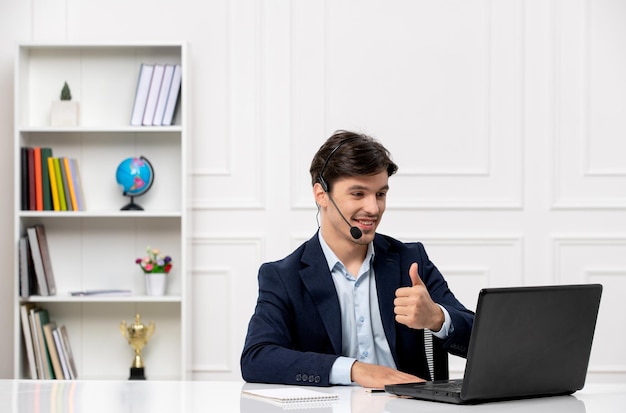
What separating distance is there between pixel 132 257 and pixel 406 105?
1.47m

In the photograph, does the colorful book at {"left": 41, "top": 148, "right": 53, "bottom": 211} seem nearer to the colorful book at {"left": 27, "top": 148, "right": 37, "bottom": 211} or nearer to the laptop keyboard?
the colorful book at {"left": 27, "top": 148, "right": 37, "bottom": 211}

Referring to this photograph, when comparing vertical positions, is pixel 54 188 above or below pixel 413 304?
above

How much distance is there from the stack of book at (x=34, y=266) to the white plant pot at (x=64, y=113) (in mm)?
498

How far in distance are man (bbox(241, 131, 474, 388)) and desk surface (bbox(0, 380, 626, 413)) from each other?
0.27 meters

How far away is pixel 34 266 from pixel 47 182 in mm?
383

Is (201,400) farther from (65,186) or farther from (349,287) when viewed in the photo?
(65,186)

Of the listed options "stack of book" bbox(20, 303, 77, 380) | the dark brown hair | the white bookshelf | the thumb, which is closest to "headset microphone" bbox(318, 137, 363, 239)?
the dark brown hair

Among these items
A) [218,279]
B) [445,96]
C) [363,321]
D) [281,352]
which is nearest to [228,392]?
[281,352]

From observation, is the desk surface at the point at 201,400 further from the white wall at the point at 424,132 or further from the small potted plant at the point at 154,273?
the white wall at the point at 424,132

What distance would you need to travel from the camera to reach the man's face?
242 cm

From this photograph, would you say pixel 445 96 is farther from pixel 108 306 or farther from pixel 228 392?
pixel 228 392

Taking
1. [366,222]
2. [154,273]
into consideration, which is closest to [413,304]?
[366,222]

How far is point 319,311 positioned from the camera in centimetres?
234

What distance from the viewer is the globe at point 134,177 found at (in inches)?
161
